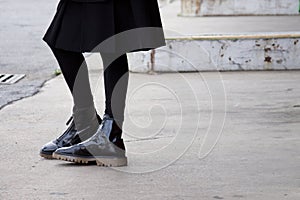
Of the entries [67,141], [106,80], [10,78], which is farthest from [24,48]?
[106,80]

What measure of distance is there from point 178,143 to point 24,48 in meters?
4.73

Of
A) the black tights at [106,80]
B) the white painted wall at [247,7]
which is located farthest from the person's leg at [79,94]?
the white painted wall at [247,7]

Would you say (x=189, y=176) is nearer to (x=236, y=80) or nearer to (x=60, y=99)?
(x=60, y=99)

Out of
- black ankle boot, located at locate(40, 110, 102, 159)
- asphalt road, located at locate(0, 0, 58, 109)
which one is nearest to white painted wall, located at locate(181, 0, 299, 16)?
asphalt road, located at locate(0, 0, 58, 109)

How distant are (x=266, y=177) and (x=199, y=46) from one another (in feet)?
11.9

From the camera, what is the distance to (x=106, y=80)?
3.99 metres

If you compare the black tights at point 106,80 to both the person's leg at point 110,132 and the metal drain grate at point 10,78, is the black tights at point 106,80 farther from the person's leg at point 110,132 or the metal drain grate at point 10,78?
the metal drain grate at point 10,78

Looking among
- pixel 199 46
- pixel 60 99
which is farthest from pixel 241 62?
pixel 60 99

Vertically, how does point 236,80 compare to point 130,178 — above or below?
below

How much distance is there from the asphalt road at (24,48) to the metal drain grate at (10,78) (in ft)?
0.22

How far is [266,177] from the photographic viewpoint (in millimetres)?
3855

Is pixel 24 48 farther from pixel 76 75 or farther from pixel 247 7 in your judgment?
pixel 76 75

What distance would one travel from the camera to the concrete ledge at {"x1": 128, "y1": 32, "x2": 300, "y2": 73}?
7348mm

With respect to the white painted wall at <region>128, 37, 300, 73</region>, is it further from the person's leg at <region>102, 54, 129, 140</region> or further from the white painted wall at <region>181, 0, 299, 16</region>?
the white painted wall at <region>181, 0, 299, 16</region>
